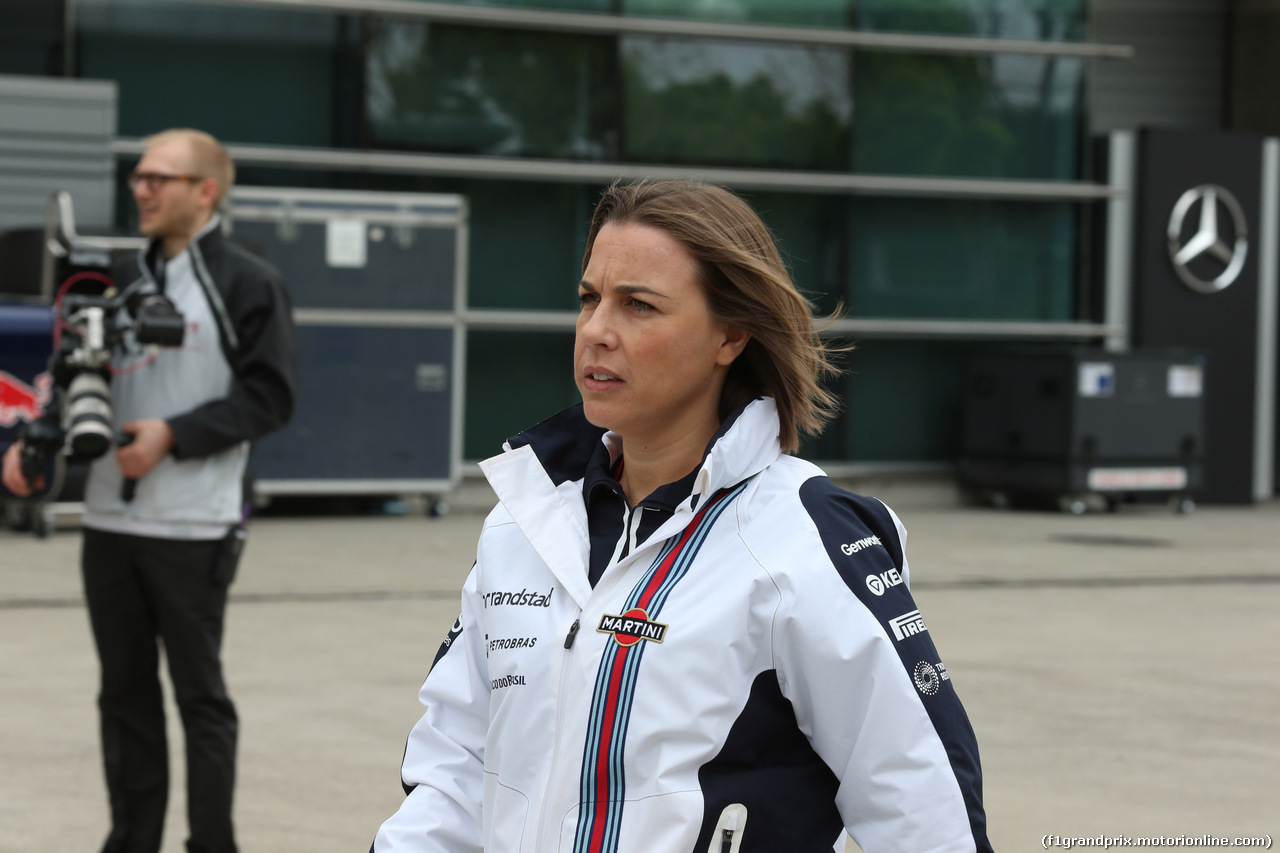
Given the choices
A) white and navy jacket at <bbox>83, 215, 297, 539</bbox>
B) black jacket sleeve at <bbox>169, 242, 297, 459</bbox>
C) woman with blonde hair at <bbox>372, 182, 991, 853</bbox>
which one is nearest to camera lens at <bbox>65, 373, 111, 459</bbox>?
white and navy jacket at <bbox>83, 215, 297, 539</bbox>

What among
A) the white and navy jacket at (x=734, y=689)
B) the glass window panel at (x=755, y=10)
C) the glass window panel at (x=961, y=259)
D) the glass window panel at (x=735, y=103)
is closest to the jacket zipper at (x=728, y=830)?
the white and navy jacket at (x=734, y=689)

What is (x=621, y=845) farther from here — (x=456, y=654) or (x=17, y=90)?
(x=17, y=90)

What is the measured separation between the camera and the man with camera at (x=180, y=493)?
413cm

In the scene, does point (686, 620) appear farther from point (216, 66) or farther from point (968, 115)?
point (968, 115)

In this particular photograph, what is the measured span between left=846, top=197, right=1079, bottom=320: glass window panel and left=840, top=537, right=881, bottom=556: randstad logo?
13.5 metres

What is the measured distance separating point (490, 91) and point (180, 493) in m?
10.6

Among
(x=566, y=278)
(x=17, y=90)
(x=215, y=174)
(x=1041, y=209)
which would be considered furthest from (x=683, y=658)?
(x=1041, y=209)

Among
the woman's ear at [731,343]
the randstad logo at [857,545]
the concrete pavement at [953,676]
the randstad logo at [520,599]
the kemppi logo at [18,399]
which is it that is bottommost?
the concrete pavement at [953,676]

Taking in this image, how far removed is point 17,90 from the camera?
1211 cm

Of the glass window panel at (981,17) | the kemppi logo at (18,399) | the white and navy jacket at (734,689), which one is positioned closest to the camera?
the white and navy jacket at (734,689)

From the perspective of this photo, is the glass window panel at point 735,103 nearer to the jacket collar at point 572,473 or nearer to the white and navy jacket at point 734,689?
the jacket collar at point 572,473

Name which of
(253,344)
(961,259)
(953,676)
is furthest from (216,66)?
(253,344)

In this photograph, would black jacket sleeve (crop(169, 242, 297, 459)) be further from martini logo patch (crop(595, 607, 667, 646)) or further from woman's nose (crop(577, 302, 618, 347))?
martini logo patch (crop(595, 607, 667, 646))

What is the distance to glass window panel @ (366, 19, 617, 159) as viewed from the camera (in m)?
13.9
